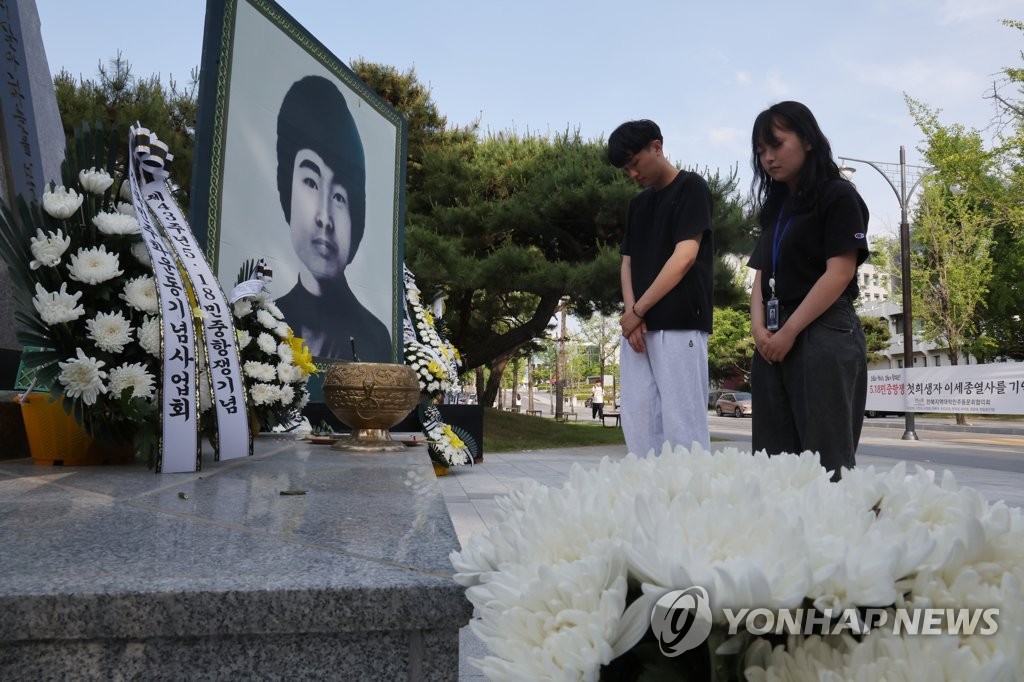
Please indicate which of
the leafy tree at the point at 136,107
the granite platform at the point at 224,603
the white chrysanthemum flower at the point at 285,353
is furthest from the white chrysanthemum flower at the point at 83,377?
the leafy tree at the point at 136,107

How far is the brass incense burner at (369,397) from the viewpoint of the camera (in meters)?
3.09

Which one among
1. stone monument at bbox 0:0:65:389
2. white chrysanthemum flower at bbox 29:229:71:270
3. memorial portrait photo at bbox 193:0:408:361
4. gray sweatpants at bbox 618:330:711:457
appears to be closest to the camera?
white chrysanthemum flower at bbox 29:229:71:270

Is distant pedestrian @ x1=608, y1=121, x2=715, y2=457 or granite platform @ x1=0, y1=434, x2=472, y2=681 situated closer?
granite platform @ x1=0, y1=434, x2=472, y2=681

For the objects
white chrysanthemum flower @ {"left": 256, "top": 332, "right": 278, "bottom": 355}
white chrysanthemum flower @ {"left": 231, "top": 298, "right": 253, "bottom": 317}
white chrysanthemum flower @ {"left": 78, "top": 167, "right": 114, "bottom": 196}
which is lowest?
white chrysanthemum flower @ {"left": 256, "top": 332, "right": 278, "bottom": 355}

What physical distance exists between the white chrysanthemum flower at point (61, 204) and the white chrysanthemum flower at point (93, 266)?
14cm

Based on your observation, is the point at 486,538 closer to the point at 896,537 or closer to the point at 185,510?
the point at 896,537

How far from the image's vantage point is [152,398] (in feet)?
7.20

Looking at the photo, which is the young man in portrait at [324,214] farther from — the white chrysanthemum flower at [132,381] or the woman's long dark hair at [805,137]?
A: the woman's long dark hair at [805,137]

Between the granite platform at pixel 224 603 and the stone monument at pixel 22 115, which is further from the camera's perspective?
the stone monument at pixel 22 115

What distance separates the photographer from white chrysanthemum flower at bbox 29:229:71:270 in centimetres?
219

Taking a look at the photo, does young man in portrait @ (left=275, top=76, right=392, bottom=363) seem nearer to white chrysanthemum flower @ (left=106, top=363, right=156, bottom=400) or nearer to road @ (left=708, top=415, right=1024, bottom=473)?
white chrysanthemum flower @ (left=106, top=363, right=156, bottom=400)

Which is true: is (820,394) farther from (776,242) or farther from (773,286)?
(776,242)

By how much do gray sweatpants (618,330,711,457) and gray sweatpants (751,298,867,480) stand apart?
0.33 m
